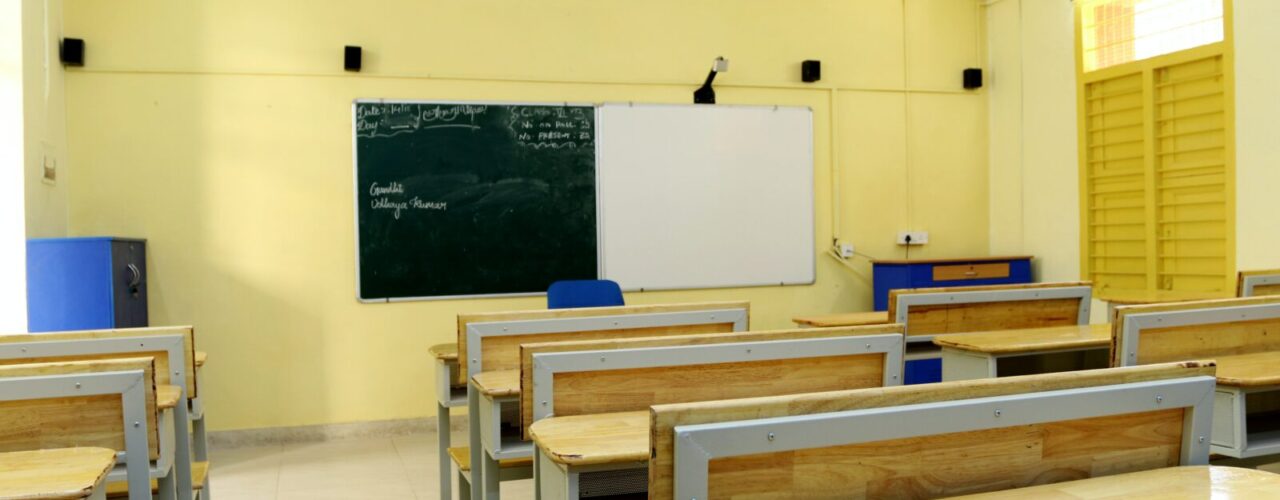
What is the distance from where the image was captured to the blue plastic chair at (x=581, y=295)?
4.41 metres

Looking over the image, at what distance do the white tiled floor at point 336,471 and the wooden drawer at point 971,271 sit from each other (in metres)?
2.94

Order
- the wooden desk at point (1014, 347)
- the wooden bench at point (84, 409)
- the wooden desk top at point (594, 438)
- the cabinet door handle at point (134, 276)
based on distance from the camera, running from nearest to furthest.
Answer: the wooden desk top at point (594, 438)
the wooden bench at point (84, 409)
the wooden desk at point (1014, 347)
the cabinet door handle at point (134, 276)

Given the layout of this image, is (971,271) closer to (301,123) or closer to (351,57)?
(351,57)

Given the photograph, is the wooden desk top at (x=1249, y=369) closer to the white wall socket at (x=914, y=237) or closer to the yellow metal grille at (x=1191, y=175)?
the yellow metal grille at (x=1191, y=175)

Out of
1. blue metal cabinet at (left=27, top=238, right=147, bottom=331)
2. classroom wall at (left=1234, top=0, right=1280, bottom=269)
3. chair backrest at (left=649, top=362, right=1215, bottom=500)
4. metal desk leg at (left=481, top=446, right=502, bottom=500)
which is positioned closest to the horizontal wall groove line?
blue metal cabinet at (left=27, top=238, right=147, bottom=331)

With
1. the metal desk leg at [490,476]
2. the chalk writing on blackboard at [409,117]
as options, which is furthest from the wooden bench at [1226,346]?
the chalk writing on blackboard at [409,117]

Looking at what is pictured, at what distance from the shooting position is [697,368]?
2.24 meters

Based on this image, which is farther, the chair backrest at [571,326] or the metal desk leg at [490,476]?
the chair backrest at [571,326]

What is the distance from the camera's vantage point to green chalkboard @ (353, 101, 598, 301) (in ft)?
18.1

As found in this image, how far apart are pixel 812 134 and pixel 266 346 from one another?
338 centimetres

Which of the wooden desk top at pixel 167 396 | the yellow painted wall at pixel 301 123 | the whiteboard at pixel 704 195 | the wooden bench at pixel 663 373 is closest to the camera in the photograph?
the wooden bench at pixel 663 373

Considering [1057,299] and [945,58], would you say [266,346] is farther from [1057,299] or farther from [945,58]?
[945,58]

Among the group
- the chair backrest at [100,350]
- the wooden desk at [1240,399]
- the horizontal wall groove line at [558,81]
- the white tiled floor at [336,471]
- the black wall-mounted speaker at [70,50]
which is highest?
the black wall-mounted speaker at [70,50]

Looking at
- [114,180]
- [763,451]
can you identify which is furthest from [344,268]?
[763,451]
